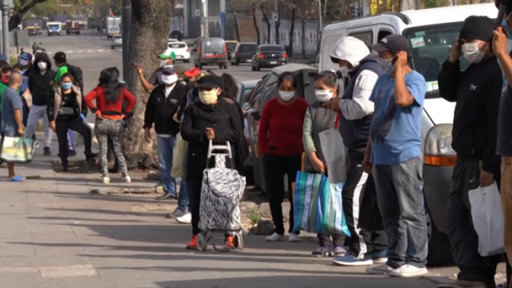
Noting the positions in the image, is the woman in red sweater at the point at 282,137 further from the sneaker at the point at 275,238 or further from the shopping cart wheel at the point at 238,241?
the shopping cart wheel at the point at 238,241

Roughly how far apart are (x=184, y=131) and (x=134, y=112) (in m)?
7.64

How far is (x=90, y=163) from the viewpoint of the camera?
19.9m

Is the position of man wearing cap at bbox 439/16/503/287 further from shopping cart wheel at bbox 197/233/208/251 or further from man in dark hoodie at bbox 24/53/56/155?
man in dark hoodie at bbox 24/53/56/155

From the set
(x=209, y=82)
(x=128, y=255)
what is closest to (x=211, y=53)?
(x=209, y=82)

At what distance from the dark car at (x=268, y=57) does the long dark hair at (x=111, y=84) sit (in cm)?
4647

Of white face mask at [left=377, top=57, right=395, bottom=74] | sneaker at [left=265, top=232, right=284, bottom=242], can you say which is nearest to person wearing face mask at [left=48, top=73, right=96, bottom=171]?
sneaker at [left=265, top=232, right=284, bottom=242]

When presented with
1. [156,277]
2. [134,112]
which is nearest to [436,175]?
[156,277]

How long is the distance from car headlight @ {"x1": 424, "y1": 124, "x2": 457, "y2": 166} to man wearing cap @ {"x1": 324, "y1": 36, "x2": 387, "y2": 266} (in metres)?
0.72

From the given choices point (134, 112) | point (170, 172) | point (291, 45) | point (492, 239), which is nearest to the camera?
point (492, 239)

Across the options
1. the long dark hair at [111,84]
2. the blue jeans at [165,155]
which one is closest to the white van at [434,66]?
the blue jeans at [165,155]

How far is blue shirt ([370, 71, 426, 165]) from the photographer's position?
903cm

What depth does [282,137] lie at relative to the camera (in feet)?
38.2

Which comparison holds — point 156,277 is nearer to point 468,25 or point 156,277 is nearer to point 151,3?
point 468,25

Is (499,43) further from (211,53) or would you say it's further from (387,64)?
(211,53)
